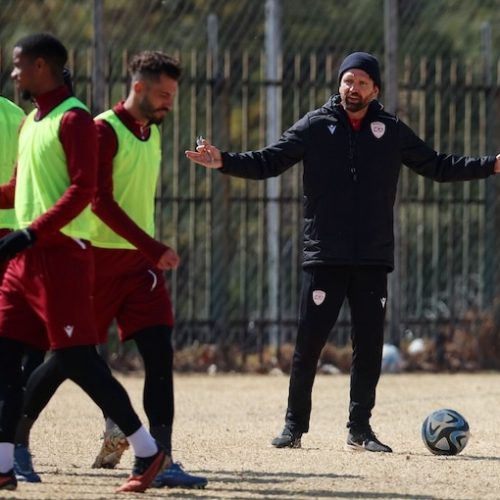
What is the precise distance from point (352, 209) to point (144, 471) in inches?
88.9

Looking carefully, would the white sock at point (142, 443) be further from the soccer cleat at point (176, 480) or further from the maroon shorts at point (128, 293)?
the maroon shorts at point (128, 293)

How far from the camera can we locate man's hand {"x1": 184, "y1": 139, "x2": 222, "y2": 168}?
684cm

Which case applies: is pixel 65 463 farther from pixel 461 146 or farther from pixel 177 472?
pixel 461 146

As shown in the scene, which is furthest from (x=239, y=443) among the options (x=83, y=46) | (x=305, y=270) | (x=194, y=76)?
(x=83, y=46)

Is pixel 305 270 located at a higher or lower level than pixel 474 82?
lower

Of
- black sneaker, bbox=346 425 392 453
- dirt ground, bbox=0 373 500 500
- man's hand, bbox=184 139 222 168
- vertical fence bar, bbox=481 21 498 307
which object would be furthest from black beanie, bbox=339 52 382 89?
vertical fence bar, bbox=481 21 498 307

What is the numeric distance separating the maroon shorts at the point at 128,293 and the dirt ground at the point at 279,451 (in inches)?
26.8

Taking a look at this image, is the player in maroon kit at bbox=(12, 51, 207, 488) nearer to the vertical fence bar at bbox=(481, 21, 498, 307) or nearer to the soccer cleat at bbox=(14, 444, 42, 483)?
the soccer cleat at bbox=(14, 444, 42, 483)

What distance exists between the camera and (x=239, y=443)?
7.72 m

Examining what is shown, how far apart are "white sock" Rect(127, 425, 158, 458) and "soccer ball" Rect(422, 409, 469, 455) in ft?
6.85

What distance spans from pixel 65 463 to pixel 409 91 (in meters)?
7.36

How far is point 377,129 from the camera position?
291 inches

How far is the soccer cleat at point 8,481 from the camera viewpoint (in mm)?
5547

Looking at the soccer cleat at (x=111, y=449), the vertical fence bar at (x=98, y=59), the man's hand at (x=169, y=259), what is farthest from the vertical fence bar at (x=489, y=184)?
the man's hand at (x=169, y=259)
